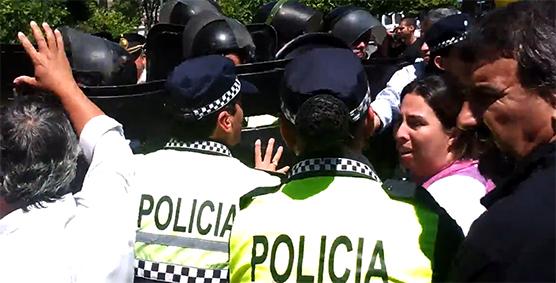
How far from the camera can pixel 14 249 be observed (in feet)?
6.64

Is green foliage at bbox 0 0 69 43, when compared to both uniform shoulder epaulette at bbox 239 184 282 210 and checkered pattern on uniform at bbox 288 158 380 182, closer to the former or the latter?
uniform shoulder epaulette at bbox 239 184 282 210

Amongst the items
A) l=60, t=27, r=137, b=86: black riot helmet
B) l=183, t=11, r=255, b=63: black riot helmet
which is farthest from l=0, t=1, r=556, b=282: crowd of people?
l=183, t=11, r=255, b=63: black riot helmet

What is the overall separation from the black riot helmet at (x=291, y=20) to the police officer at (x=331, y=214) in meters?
2.67

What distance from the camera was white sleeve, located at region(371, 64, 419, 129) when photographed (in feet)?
12.0

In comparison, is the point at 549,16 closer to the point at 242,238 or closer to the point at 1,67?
the point at 242,238

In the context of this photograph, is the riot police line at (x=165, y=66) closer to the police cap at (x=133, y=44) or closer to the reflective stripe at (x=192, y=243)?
the police cap at (x=133, y=44)

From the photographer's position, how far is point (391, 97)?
3801mm

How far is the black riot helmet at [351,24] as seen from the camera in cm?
517

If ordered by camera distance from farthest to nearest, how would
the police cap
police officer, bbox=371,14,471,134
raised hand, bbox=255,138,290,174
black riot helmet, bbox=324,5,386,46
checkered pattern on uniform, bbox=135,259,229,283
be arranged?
1. black riot helmet, bbox=324,5,386,46
2. the police cap
3. police officer, bbox=371,14,471,134
4. raised hand, bbox=255,138,290,174
5. checkered pattern on uniform, bbox=135,259,229,283

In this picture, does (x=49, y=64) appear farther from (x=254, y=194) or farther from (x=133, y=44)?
(x=133, y=44)

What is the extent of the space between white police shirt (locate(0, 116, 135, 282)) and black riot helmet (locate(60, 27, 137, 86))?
1.28m

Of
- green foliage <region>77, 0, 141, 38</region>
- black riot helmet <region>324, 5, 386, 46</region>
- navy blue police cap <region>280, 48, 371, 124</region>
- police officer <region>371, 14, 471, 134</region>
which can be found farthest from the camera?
green foliage <region>77, 0, 141, 38</region>

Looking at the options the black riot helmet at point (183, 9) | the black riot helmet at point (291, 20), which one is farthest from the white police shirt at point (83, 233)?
the black riot helmet at point (291, 20)

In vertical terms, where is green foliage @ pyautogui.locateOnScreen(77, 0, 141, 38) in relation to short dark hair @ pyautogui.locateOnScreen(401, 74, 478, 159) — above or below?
above
